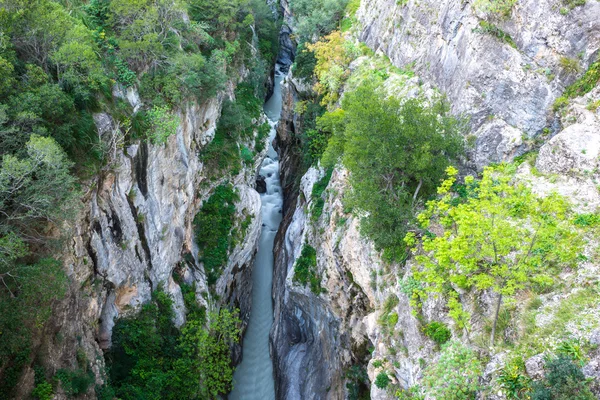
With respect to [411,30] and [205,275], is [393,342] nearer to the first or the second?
[205,275]

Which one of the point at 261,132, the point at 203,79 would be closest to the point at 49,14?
the point at 203,79

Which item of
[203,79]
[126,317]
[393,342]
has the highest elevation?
[203,79]

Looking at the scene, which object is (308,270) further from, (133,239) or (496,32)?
(496,32)

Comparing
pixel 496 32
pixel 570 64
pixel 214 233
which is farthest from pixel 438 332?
pixel 214 233

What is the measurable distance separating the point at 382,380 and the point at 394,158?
31.5 feet

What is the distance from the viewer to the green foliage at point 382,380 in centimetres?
1526

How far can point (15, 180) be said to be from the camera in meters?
12.3

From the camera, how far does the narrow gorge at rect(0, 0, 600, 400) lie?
10719 mm

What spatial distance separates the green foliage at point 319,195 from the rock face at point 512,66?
32.6 ft

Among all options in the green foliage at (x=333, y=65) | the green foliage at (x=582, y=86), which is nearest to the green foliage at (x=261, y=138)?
the green foliage at (x=333, y=65)

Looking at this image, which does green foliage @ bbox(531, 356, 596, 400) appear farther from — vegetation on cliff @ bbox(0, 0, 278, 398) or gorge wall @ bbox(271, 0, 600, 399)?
vegetation on cliff @ bbox(0, 0, 278, 398)

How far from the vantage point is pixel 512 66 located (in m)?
17.3

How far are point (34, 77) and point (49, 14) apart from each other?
299cm

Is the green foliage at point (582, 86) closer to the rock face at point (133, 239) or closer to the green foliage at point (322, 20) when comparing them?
the rock face at point (133, 239)
